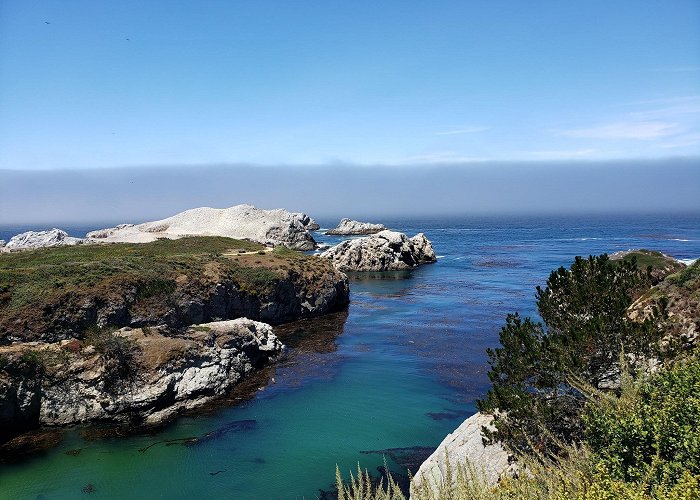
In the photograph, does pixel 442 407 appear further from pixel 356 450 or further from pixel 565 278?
pixel 565 278

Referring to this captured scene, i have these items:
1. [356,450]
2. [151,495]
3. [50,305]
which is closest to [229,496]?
[151,495]

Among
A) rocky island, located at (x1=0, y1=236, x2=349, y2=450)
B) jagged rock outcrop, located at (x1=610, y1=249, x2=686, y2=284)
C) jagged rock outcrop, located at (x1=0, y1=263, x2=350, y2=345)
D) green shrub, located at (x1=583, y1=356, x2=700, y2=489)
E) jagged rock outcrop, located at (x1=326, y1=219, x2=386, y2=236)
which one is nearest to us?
green shrub, located at (x1=583, y1=356, x2=700, y2=489)

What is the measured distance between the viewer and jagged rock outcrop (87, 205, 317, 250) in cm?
14175

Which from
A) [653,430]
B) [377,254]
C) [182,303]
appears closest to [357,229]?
[377,254]

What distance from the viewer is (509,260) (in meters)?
112

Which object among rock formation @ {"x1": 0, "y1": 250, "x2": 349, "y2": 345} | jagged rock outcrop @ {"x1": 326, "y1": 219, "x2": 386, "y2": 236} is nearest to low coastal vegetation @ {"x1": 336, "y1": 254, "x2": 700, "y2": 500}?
rock formation @ {"x1": 0, "y1": 250, "x2": 349, "y2": 345}

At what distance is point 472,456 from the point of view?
1917 centimetres

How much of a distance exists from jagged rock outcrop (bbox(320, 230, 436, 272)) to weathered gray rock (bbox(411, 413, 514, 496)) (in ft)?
258

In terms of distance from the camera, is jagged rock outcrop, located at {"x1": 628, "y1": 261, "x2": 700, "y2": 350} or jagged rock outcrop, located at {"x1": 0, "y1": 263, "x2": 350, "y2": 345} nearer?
jagged rock outcrop, located at {"x1": 628, "y1": 261, "x2": 700, "y2": 350}

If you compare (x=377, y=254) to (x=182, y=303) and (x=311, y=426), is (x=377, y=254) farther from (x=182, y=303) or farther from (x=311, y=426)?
(x=311, y=426)

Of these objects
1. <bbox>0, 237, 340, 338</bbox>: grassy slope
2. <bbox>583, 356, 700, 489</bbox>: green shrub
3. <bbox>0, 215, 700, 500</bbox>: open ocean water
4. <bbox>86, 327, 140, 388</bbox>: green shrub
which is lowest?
<bbox>0, 215, 700, 500</bbox>: open ocean water

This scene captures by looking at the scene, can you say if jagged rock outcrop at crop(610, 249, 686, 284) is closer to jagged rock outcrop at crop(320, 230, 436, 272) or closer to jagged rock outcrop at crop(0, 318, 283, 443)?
jagged rock outcrop at crop(320, 230, 436, 272)

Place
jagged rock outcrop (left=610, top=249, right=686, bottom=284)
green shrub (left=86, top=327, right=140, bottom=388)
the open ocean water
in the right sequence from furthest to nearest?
jagged rock outcrop (left=610, top=249, right=686, bottom=284) < green shrub (left=86, top=327, right=140, bottom=388) < the open ocean water

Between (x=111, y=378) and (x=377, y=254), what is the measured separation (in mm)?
72506
